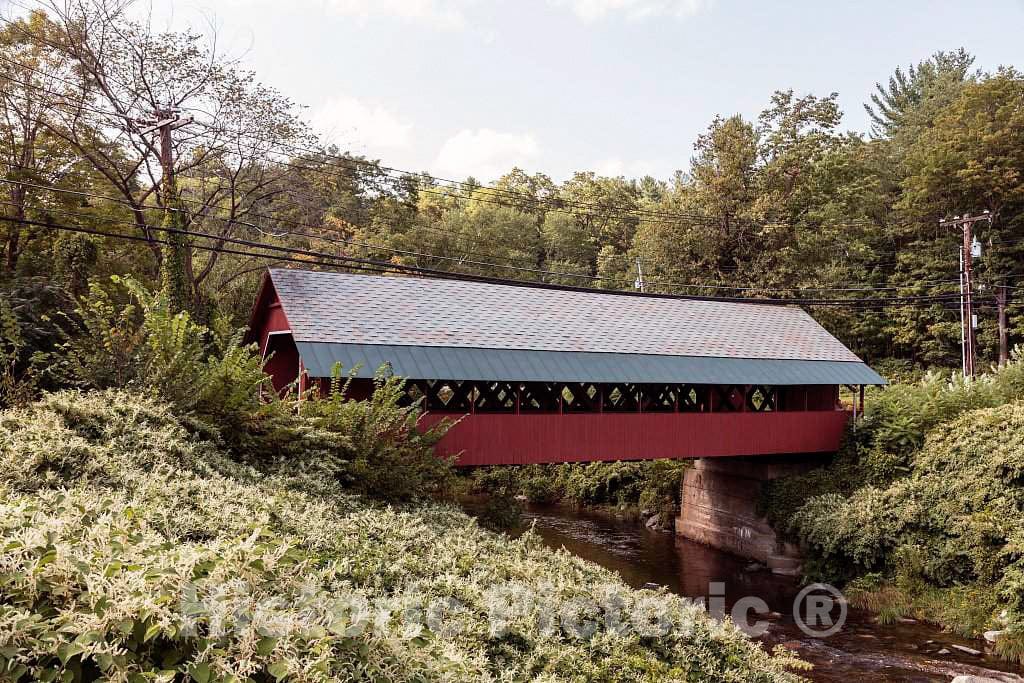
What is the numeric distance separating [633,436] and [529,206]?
30763mm

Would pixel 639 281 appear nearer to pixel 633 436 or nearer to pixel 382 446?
pixel 633 436

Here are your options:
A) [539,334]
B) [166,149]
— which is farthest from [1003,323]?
[166,149]

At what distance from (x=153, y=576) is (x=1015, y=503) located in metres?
14.6

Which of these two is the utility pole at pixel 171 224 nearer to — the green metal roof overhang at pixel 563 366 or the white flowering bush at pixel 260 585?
the green metal roof overhang at pixel 563 366

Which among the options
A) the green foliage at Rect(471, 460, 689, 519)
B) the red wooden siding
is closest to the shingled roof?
the red wooden siding

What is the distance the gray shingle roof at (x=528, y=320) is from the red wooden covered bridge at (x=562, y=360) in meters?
0.04

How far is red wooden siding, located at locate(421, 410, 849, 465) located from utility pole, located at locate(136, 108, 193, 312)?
7.51 meters

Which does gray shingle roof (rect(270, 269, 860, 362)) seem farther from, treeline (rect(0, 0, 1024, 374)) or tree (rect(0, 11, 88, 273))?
tree (rect(0, 11, 88, 273))

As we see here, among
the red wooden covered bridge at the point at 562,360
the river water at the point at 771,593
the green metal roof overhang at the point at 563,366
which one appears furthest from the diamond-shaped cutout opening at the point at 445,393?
the river water at the point at 771,593

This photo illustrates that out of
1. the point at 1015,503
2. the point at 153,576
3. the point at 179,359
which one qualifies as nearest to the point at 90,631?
the point at 153,576

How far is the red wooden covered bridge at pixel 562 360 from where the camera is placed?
530 inches

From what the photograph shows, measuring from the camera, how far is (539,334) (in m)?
15.3

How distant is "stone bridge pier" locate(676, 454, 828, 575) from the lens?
→ 57.2 feet

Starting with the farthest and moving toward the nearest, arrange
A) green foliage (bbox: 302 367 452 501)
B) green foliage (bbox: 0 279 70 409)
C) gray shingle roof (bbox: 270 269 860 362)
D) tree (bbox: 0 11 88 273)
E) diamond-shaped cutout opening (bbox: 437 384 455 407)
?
tree (bbox: 0 11 88 273)
diamond-shaped cutout opening (bbox: 437 384 455 407)
gray shingle roof (bbox: 270 269 860 362)
green foliage (bbox: 302 367 452 501)
green foliage (bbox: 0 279 70 409)
